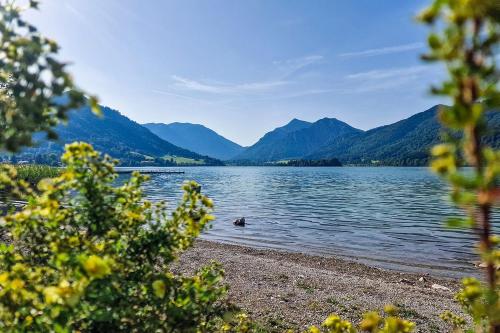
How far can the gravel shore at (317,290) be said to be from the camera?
1454 cm

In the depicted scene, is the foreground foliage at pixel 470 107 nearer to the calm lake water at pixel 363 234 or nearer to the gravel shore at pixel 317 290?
the gravel shore at pixel 317 290

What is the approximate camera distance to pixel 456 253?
105ft

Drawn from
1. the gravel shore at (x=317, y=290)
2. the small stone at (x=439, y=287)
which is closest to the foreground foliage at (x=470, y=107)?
the gravel shore at (x=317, y=290)

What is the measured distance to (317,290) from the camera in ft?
60.2

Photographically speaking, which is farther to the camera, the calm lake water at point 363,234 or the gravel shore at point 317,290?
the calm lake water at point 363,234

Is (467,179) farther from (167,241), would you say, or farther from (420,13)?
(167,241)

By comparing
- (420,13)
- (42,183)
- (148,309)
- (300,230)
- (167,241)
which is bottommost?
(300,230)

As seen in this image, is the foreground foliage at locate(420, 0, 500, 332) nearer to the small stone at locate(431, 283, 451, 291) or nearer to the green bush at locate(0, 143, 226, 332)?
the green bush at locate(0, 143, 226, 332)

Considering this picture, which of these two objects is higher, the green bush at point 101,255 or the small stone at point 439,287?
the green bush at point 101,255

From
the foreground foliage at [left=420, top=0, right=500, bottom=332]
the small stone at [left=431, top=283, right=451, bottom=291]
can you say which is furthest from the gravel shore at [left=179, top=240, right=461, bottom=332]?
the foreground foliage at [left=420, top=0, right=500, bottom=332]

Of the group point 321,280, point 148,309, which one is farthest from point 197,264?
point 148,309

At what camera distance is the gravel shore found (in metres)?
14.5

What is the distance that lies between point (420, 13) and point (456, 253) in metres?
35.4

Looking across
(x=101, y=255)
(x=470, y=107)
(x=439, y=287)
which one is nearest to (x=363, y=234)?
(x=439, y=287)
